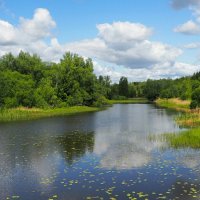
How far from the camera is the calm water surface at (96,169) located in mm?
19062

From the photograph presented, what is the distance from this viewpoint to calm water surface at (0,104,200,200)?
19062 mm

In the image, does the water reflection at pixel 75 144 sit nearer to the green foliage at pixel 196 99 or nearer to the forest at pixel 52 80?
the green foliage at pixel 196 99

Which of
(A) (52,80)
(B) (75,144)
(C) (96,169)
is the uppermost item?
(A) (52,80)

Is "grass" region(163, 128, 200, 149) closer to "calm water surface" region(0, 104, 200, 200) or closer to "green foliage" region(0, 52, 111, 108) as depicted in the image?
"calm water surface" region(0, 104, 200, 200)

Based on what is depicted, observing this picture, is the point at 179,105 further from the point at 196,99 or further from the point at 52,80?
the point at 52,80

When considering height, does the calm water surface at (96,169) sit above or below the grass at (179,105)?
below

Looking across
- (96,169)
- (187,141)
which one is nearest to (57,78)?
(187,141)

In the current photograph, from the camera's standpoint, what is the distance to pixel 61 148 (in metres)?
33.6

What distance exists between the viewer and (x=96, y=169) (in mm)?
24516

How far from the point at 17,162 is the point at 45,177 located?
579 cm

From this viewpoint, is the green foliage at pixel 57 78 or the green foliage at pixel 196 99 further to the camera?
the green foliage at pixel 57 78

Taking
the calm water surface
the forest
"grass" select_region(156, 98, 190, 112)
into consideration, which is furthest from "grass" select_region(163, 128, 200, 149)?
the forest

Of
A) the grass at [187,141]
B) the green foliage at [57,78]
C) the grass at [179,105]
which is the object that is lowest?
the grass at [187,141]

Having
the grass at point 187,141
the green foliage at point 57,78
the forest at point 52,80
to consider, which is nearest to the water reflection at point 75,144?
→ the grass at point 187,141
